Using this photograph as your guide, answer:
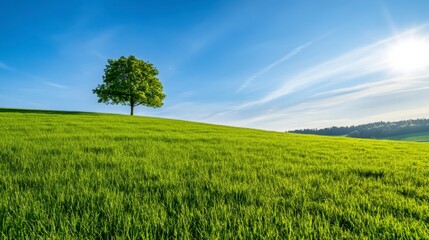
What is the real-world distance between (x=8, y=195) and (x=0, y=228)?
40.8 inches

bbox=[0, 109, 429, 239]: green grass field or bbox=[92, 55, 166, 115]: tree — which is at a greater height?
bbox=[92, 55, 166, 115]: tree

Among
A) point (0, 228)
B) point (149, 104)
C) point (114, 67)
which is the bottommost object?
point (0, 228)

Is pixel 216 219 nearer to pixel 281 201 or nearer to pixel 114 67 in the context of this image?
pixel 281 201

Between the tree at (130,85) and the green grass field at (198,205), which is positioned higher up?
the tree at (130,85)

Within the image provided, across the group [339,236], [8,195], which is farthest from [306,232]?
[8,195]

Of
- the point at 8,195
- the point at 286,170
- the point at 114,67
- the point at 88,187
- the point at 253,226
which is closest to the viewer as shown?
the point at 253,226

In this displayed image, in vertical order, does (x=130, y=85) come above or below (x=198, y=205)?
above

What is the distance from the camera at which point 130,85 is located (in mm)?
44969

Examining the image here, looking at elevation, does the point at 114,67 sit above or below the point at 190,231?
above

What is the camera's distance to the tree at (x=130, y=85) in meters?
45.1

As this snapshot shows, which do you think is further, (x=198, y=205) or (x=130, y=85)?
(x=130, y=85)

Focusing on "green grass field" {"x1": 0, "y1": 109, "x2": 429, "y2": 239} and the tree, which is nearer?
"green grass field" {"x1": 0, "y1": 109, "x2": 429, "y2": 239}

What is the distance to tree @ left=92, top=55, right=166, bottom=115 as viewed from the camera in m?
45.1

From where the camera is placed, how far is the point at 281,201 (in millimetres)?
3373
